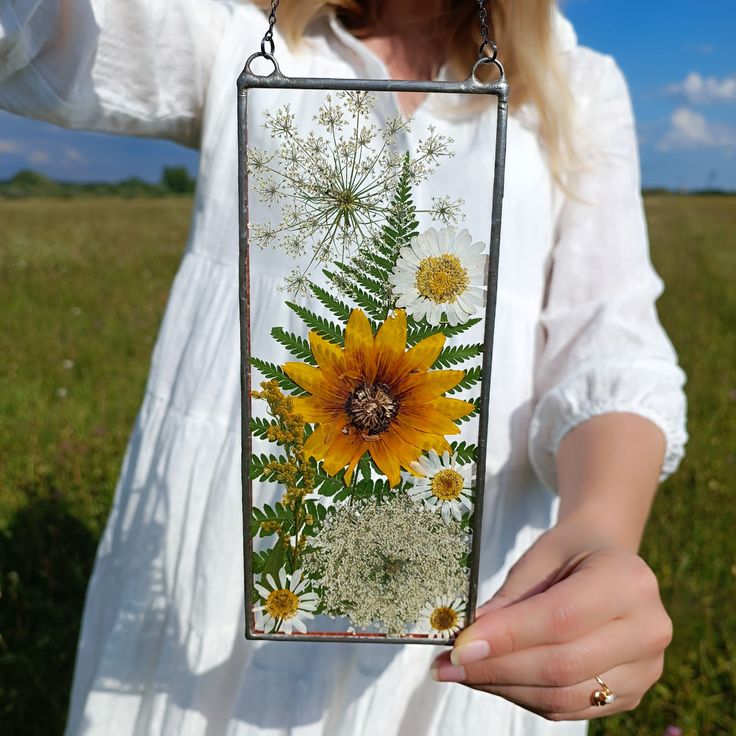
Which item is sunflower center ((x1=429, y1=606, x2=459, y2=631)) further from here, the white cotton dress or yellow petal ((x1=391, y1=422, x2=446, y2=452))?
the white cotton dress

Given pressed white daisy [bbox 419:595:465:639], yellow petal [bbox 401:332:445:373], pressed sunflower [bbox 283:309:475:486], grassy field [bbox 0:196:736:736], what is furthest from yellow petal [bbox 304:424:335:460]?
grassy field [bbox 0:196:736:736]

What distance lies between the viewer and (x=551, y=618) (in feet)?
2.70

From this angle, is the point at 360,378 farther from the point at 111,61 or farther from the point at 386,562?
the point at 111,61

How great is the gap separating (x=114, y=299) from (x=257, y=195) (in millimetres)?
4606

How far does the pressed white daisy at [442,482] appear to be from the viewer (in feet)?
2.74

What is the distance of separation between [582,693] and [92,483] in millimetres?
2344

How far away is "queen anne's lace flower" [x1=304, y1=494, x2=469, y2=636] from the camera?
0.85 metres

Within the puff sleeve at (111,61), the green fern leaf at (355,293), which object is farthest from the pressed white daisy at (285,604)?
the puff sleeve at (111,61)

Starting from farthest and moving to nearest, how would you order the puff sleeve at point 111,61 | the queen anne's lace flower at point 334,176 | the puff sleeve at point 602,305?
the puff sleeve at point 602,305 → the puff sleeve at point 111,61 → the queen anne's lace flower at point 334,176

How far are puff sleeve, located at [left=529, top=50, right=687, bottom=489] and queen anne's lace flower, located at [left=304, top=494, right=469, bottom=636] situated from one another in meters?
0.39

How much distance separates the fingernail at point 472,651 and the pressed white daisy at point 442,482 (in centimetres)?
15

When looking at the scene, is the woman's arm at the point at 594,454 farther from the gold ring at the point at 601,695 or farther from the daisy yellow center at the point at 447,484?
the daisy yellow center at the point at 447,484

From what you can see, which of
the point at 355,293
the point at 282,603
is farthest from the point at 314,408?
the point at 282,603

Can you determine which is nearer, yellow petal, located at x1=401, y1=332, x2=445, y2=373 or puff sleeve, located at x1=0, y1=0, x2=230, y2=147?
yellow petal, located at x1=401, y1=332, x2=445, y2=373
